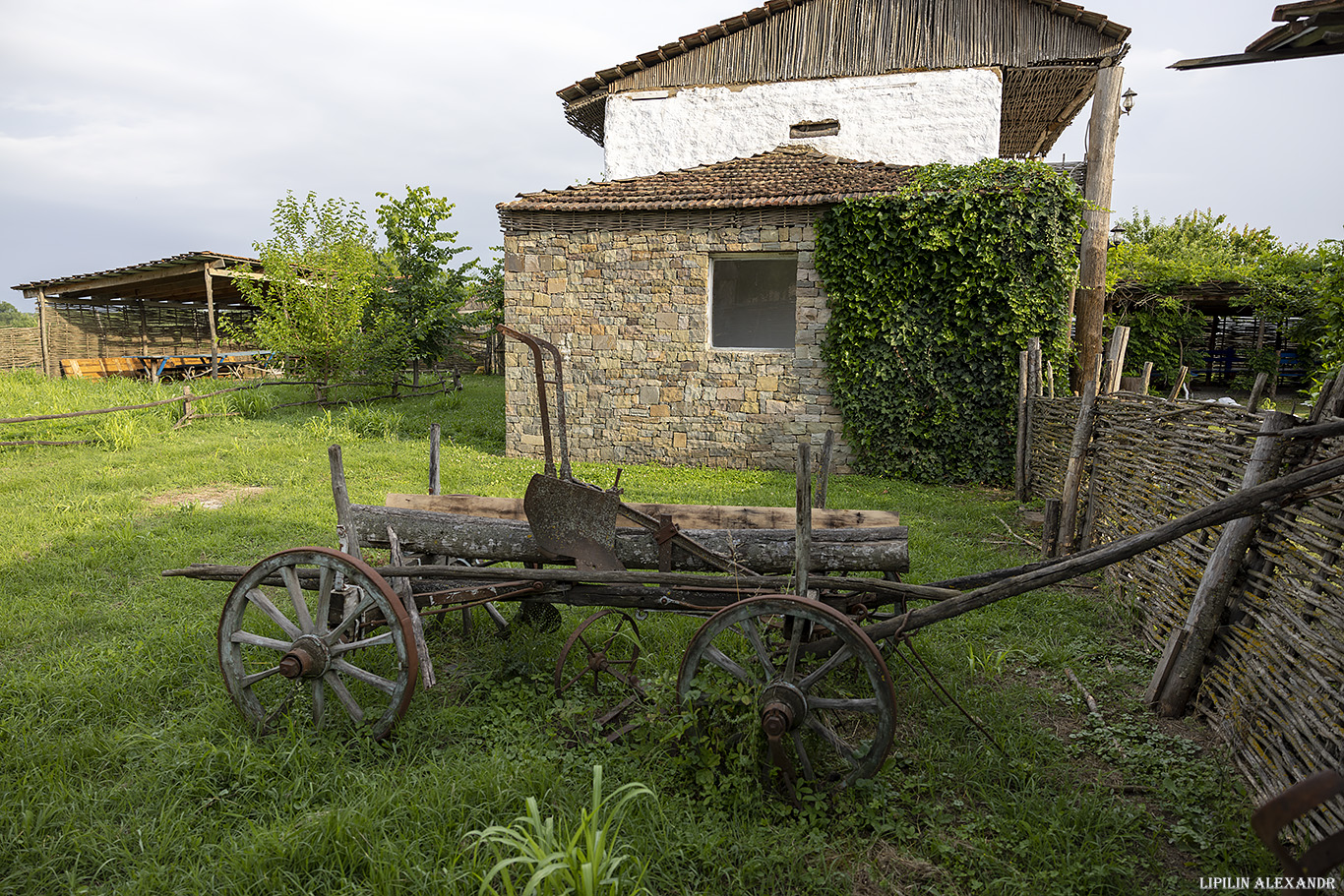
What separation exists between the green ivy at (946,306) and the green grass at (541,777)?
4187 mm

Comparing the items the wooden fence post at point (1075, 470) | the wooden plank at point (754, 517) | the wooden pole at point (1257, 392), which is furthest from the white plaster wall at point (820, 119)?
the wooden plank at point (754, 517)

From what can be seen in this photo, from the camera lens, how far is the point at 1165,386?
55.9ft

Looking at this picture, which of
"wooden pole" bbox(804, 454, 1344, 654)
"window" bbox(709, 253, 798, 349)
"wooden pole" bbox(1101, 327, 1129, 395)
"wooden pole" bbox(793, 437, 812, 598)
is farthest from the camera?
"window" bbox(709, 253, 798, 349)

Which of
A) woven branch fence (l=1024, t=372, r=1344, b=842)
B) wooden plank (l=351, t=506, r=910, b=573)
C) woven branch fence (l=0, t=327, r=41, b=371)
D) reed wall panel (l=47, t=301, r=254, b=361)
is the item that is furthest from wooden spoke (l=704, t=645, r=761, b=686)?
woven branch fence (l=0, t=327, r=41, b=371)

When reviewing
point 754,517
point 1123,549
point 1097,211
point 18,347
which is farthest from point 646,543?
point 18,347

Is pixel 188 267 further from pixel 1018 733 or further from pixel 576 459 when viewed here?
pixel 1018 733

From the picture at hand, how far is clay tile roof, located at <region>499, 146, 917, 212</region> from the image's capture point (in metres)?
9.35

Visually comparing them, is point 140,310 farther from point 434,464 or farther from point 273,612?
point 273,612

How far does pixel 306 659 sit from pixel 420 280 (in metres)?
13.4

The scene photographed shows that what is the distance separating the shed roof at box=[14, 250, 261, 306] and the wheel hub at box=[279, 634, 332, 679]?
14.1 metres

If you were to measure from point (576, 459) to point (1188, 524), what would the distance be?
865 cm

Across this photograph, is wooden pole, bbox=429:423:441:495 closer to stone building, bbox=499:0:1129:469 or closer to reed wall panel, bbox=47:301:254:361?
stone building, bbox=499:0:1129:469

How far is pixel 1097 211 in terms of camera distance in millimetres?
9781

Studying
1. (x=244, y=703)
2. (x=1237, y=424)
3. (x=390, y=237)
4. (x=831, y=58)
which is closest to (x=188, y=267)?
(x=390, y=237)
